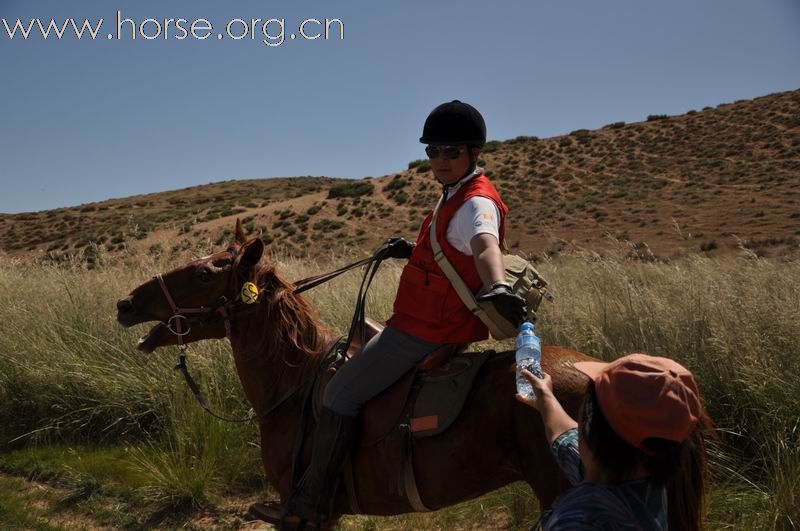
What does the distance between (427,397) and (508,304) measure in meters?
0.80

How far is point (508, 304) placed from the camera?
7.22ft

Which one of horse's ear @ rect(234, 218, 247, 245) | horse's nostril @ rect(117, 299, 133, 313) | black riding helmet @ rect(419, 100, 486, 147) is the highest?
black riding helmet @ rect(419, 100, 486, 147)

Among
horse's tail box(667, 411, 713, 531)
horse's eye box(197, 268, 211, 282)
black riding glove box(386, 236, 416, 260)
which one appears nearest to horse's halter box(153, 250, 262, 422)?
horse's eye box(197, 268, 211, 282)

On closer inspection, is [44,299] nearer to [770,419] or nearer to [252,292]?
[252,292]

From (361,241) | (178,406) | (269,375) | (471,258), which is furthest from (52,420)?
(361,241)

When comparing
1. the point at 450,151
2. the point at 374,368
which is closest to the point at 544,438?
the point at 374,368

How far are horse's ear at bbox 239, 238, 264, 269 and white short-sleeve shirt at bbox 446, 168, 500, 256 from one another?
1275 millimetres

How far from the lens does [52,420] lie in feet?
21.2

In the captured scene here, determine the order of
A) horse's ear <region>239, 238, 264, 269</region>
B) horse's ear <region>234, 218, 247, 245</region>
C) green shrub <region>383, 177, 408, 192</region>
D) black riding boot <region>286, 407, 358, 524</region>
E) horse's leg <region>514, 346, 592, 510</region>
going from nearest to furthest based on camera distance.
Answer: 1. horse's leg <region>514, 346, 592, 510</region>
2. black riding boot <region>286, 407, 358, 524</region>
3. horse's ear <region>239, 238, 264, 269</region>
4. horse's ear <region>234, 218, 247, 245</region>
5. green shrub <region>383, 177, 408, 192</region>

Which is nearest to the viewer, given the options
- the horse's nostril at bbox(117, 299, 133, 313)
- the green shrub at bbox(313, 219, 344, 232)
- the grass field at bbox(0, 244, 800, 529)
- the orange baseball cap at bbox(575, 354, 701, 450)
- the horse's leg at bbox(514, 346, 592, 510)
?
the orange baseball cap at bbox(575, 354, 701, 450)

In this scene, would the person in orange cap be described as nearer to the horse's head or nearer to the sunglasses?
the sunglasses

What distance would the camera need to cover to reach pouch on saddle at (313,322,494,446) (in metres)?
2.70

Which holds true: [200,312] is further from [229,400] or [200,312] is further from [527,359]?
[229,400]

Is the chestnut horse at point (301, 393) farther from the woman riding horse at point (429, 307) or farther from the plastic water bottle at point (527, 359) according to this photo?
the plastic water bottle at point (527, 359)
